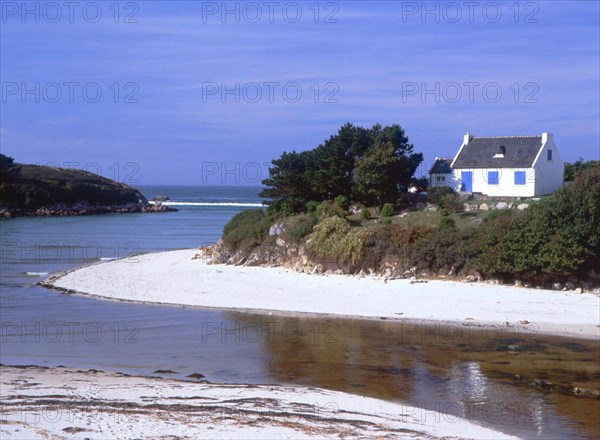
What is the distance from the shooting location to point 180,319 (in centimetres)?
2275

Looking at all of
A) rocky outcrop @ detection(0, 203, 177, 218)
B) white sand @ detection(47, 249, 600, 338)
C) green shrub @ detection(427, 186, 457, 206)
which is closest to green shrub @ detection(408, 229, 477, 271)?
white sand @ detection(47, 249, 600, 338)

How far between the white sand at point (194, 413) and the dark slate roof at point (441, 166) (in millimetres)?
27488

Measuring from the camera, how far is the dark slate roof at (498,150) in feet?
124

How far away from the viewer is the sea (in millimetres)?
13758

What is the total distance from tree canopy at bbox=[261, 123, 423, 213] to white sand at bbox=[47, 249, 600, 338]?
761 cm

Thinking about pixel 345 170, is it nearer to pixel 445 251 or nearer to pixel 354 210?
pixel 354 210

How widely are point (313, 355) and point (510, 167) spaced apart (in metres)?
23.2

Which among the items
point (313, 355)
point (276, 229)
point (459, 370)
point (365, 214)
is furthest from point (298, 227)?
point (459, 370)

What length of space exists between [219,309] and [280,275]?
5.53 m

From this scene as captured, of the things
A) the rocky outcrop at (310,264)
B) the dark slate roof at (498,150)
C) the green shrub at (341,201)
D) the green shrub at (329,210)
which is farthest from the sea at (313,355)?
the dark slate roof at (498,150)

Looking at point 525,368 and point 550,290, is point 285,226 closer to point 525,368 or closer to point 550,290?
point 550,290

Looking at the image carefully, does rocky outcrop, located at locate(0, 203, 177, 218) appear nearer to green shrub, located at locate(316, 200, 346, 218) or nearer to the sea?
green shrub, located at locate(316, 200, 346, 218)

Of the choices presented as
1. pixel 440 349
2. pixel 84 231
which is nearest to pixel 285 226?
pixel 440 349

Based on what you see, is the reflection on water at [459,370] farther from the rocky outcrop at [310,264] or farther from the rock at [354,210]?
the rock at [354,210]
